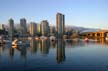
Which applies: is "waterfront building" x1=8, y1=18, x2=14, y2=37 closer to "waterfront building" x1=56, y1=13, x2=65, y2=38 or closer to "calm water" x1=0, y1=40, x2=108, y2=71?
"waterfront building" x1=56, y1=13, x2=65, y2=38

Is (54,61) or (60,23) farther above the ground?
(60,23)

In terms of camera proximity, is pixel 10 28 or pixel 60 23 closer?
pixel 10 28

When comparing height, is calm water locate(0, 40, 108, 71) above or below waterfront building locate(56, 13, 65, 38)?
below

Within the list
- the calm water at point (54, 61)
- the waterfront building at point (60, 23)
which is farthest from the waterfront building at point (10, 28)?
the calm water at point (54, 61)

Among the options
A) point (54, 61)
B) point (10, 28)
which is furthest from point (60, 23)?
point (54, 61)

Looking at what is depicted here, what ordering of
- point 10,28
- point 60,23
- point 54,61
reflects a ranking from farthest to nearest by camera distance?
point 60,23
point 10,28
point 54,61

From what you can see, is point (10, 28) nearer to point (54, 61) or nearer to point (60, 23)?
point (60, 23)

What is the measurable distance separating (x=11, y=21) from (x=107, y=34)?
8266 centimetres

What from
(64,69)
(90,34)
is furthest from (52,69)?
(90,34)

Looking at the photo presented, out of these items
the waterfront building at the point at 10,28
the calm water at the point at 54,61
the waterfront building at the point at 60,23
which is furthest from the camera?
the waterfront building at the point at 60,23

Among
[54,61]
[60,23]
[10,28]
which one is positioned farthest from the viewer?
[60,23]

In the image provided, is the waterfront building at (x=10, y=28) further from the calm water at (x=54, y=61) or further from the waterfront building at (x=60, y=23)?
the calm water at (x=54, y=61)

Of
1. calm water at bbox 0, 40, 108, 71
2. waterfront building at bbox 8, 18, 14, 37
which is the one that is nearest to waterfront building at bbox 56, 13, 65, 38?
waterfront building at bbox 8, 18, 14, 37

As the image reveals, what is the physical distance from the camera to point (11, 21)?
188 m
